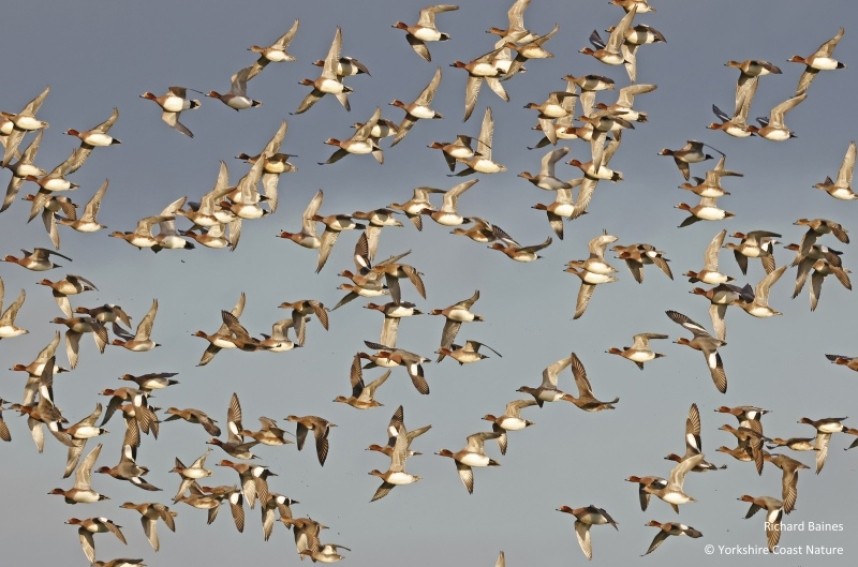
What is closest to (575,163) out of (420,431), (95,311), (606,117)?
(606,117)

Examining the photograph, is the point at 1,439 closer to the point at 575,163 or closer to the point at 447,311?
the point at 447,311

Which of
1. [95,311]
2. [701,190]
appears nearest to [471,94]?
[701,190]

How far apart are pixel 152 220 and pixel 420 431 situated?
9725mm

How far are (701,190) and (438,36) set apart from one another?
8339mm

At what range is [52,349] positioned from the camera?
71.9 meters

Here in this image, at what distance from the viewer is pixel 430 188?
71250mm

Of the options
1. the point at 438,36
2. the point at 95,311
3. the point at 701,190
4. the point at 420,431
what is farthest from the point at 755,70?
the point at 95,311

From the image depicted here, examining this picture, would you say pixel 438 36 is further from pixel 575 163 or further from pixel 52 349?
pixel 52 349

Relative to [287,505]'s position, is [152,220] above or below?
above

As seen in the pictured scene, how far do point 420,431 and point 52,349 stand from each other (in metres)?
11.0

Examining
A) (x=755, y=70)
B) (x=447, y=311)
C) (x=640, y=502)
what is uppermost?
(x=755, y=70)

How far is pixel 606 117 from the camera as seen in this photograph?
6894 cm

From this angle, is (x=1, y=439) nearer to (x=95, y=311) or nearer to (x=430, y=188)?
(x=95, y=311)

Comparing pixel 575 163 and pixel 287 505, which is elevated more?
pixel 575 163
